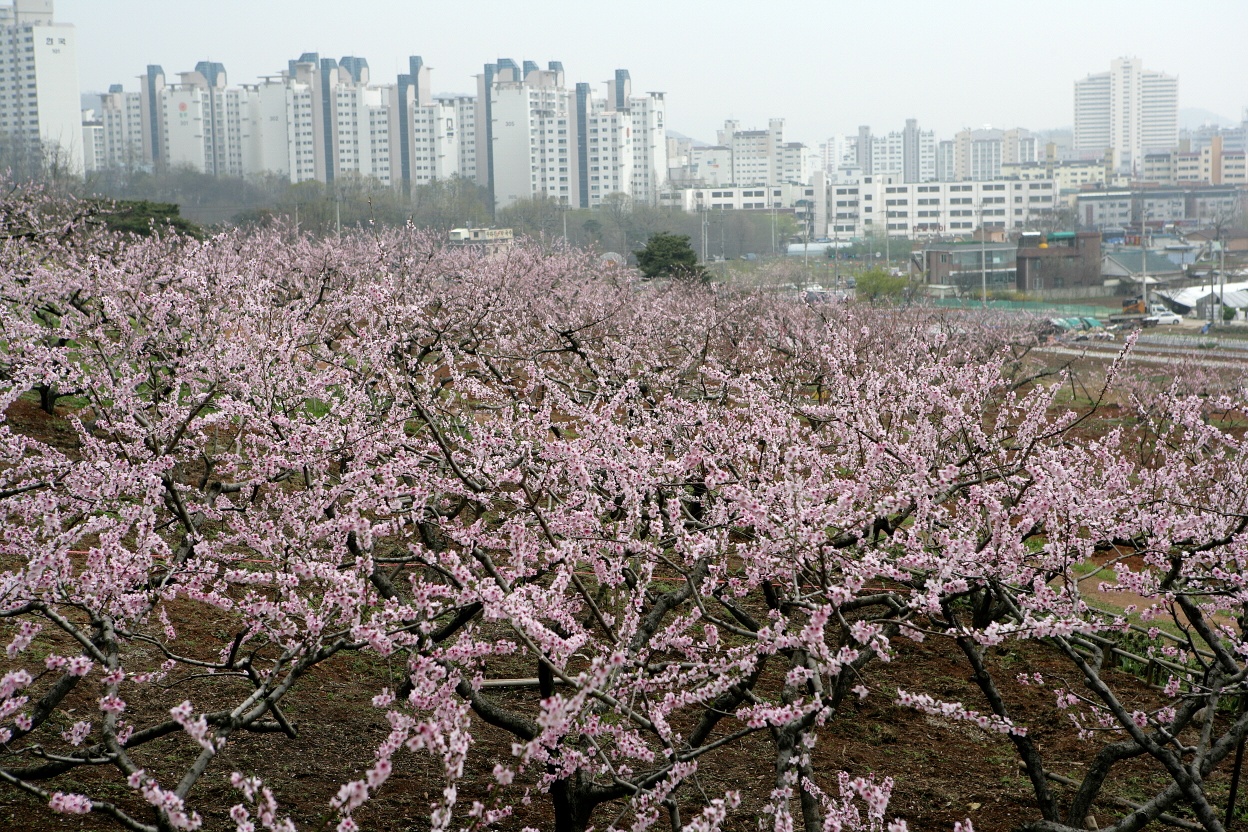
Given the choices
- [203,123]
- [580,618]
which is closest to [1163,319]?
[580,618]

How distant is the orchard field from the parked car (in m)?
37.3

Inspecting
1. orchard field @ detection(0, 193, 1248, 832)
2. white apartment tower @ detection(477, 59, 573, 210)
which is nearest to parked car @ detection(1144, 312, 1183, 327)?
orchard field @ detection(0, 193, 1248, 832)

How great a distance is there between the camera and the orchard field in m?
3.22

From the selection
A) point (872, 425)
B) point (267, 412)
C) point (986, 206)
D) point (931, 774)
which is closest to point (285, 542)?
point (267, 412)

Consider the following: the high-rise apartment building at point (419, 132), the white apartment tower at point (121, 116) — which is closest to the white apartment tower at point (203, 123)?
the high-rise apartment building at point (419, 132)

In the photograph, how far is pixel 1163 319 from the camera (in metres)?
42.0

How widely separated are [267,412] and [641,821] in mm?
2434

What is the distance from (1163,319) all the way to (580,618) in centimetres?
4194

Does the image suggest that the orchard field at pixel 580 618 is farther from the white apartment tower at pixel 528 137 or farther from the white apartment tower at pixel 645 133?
the white apartment tower at pixel 645 133

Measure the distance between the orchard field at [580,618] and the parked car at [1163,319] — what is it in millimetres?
37331

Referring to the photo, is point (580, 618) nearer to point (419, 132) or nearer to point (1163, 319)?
point (1163, 319)

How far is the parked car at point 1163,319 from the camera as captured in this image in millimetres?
40919

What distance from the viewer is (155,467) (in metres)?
3.88

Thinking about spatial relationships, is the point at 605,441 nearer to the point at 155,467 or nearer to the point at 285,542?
the point at 285,542
